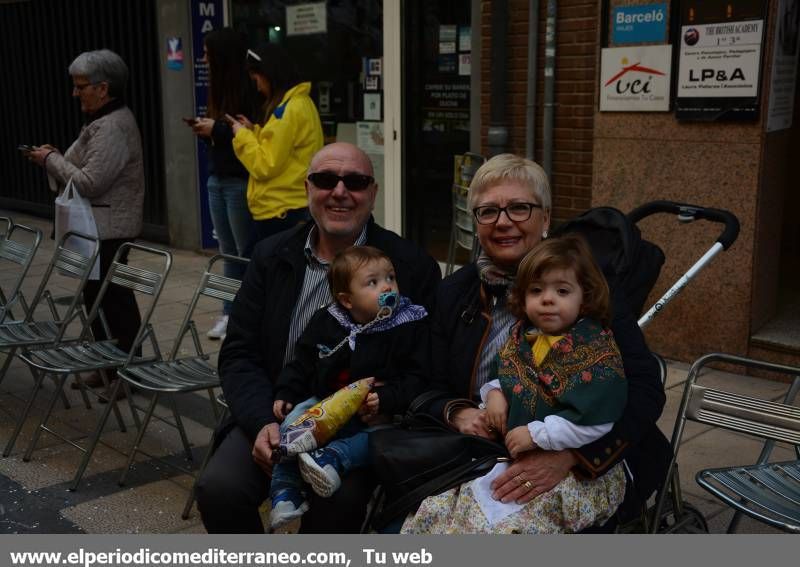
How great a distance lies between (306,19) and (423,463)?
684 centimetres

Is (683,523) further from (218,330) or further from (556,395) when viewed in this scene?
(218,330)

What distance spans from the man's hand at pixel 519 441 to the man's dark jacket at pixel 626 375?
0.13m

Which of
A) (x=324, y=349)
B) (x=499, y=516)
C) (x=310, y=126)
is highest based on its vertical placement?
(x=310, y=126)

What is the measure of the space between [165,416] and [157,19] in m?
6.12

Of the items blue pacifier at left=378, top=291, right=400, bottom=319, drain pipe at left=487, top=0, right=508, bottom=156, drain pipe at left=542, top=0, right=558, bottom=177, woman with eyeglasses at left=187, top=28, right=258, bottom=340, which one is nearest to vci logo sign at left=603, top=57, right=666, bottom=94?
drain pipe at left=542, top=0, right=558, bottom=177

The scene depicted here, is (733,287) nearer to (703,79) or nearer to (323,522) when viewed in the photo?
(703,79)

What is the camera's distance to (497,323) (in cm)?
309

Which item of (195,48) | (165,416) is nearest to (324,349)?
(165,416)

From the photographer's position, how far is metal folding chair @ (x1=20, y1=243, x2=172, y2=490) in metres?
4.61

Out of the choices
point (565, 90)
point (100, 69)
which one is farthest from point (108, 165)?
point (565, 90)

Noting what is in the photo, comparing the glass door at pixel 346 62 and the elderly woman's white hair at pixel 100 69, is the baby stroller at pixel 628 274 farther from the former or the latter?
the glass door at pixel 346 62

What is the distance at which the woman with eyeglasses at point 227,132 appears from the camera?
5984 mm

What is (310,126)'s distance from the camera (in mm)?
5949

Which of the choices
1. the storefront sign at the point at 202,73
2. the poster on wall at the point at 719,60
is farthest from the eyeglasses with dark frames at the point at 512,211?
the storefront sign at the point at 202,73
